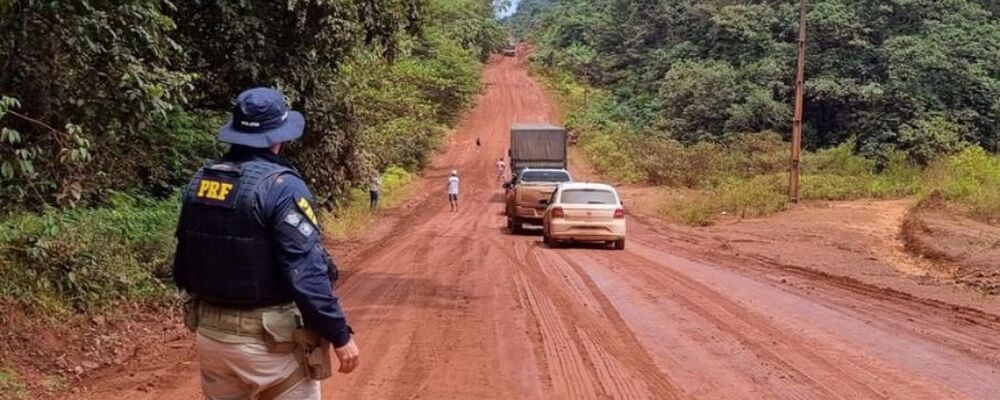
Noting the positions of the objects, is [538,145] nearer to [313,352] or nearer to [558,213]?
[558,213]

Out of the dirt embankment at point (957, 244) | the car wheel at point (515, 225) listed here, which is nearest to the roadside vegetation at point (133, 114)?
the car wheel at point (515, 225)

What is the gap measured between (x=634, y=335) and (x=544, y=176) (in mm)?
16316

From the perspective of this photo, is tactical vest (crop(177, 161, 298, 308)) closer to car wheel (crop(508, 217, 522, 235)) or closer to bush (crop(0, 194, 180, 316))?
bush (crop(0, 194, 180, 316))

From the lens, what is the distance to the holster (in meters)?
3.62

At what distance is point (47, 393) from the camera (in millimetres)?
6641

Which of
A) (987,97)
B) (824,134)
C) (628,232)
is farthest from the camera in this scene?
(824,134)

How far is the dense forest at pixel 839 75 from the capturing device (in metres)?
39.8

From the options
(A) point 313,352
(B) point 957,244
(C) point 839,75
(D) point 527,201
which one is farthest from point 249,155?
(C) point 839,75

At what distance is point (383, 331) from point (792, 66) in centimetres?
4184

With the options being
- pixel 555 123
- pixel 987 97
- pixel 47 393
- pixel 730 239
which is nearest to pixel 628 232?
pixel 730 239

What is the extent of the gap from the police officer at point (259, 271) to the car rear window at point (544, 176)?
69.7 ft

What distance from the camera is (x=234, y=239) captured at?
357 centimetres

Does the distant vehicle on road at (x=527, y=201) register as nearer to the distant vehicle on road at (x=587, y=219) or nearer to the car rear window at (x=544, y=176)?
the car rear window at (x=544, y=176)

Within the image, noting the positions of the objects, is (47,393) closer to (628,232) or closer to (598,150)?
(628,232)
